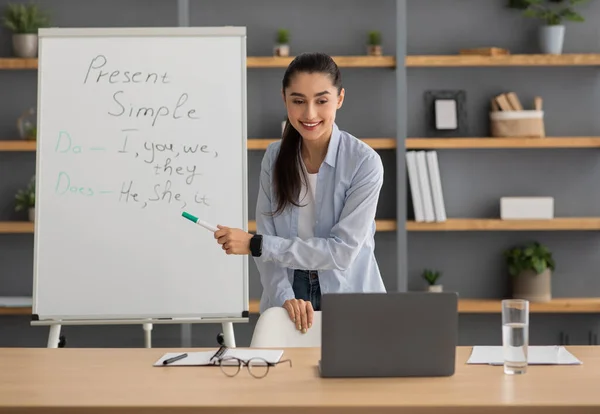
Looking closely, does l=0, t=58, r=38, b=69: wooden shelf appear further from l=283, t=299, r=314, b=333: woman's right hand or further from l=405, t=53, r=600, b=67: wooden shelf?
l=283, t=299, r=314, b=333: woman's right hand

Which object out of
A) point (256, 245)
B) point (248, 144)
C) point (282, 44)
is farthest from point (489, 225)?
point (256, 245)

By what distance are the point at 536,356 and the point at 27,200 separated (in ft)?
9.37

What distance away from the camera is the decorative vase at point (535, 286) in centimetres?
407

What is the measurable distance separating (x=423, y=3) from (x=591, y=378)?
Answer: 2.80 metres

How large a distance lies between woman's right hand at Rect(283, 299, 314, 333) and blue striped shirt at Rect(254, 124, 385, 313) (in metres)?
0.15

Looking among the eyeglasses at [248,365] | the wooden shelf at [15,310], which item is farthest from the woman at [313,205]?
the wooden shelf at [15,310]

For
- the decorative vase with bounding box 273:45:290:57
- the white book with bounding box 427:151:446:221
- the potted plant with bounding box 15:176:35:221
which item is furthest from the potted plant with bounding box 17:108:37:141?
the white book with bounding box 427:151:446:221

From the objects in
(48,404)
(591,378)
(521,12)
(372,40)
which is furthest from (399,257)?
(48,404)

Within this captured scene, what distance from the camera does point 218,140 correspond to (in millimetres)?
3283

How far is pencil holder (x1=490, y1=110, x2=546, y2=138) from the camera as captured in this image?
406 centimetres

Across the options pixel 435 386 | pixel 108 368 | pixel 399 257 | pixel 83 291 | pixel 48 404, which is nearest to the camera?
pixel 48 404

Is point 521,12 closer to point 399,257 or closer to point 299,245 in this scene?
point 399,257

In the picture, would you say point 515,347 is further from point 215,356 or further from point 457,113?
point 457,113

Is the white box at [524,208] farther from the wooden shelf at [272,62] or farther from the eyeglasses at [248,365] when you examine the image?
the eyeglasses at [248,365]
